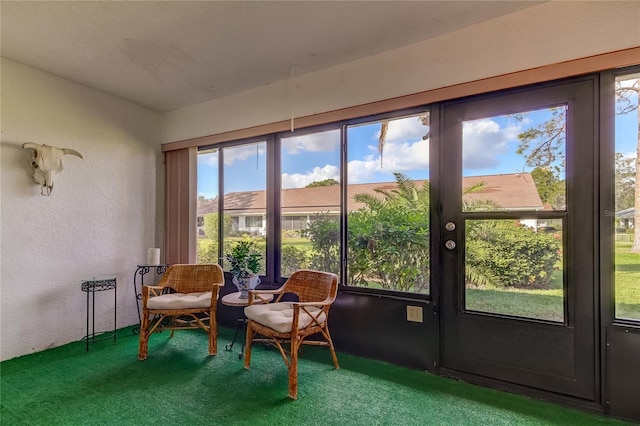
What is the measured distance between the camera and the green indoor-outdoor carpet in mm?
1823

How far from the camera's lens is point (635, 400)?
181 cm

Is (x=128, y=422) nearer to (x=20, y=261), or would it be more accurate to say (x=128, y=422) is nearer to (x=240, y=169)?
(x=20, y=261)

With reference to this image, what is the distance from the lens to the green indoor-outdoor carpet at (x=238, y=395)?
1.82 m

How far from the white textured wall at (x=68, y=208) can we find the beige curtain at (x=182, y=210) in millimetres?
214

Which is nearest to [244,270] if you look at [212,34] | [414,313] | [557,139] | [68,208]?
[414,313]

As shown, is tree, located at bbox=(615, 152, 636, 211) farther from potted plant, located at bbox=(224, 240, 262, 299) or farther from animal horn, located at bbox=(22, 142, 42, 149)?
animal horn, located at bbox=(22, 142, 42, 149)

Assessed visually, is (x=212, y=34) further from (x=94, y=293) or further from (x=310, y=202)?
(x=94, y=293)

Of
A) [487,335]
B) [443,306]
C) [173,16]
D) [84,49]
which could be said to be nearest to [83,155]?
[84,49]

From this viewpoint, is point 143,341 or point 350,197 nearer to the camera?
point 143,341

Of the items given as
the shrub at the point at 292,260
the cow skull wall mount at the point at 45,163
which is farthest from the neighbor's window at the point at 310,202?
the cow skull wall mount at the point at 45,163

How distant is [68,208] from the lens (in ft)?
9.96

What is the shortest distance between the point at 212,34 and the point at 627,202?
9.78 ft

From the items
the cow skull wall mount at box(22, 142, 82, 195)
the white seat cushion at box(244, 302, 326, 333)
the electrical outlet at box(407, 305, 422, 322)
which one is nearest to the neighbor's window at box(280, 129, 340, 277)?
the white seat cushion at box(244, 302, 326, 333)

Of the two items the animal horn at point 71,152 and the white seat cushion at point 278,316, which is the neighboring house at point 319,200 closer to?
the white seat cushion at point 278,316
